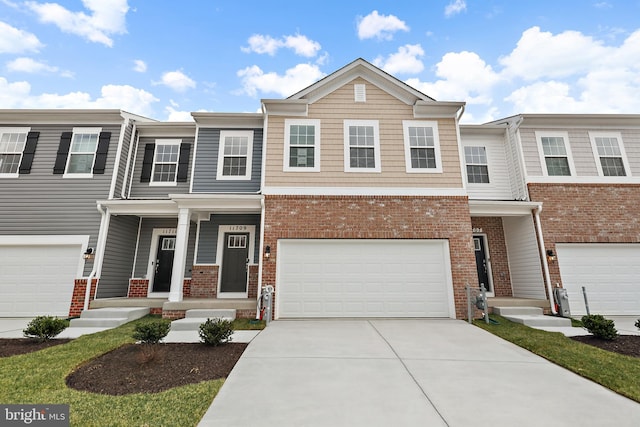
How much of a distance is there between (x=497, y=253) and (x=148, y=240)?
41.5ft

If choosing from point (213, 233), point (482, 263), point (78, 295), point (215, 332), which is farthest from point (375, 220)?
point (78, 295)

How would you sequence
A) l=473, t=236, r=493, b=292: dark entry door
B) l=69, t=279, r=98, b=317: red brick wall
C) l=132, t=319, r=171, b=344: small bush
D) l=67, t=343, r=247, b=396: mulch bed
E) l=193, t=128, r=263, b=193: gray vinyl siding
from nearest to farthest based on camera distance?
l=67, t=343, r=247, b=396: mulch bed, l=132, t=319, r=171, b=344: small bush, l=69, t=279, r=98, b=317: red brick wall, l=193, t=128, r=263, b=193: gray vinyl siding, l=473, t=236, r=493, b=292: dark entry door

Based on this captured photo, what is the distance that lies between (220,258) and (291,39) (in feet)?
37.3

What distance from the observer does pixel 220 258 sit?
934 centimetres

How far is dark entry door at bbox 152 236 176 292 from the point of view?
971 cm

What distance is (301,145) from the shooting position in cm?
892

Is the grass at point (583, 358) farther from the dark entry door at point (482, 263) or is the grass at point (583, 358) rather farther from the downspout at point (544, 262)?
the dark entry door at point (482, 263)

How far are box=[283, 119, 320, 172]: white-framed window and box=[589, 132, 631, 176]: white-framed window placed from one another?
990cm

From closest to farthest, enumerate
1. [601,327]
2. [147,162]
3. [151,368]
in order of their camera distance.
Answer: [151,368] → [601,327] → [147,162]

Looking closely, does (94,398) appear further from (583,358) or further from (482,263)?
(482,263)

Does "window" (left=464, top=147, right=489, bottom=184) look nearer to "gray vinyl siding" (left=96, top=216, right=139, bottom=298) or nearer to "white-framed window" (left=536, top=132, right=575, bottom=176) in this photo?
"white-framed window" (left=536, top=132, right=575, bottom=176)

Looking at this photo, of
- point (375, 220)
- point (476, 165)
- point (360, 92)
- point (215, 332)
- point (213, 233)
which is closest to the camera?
point (215, 332)

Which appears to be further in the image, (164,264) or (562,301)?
(164,264)

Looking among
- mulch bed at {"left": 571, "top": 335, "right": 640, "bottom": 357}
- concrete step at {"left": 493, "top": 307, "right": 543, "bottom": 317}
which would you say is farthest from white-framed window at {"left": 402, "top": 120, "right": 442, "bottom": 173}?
mulch bed at {"left": 571, "top": 335, "right": 640, "bottom": 357}
